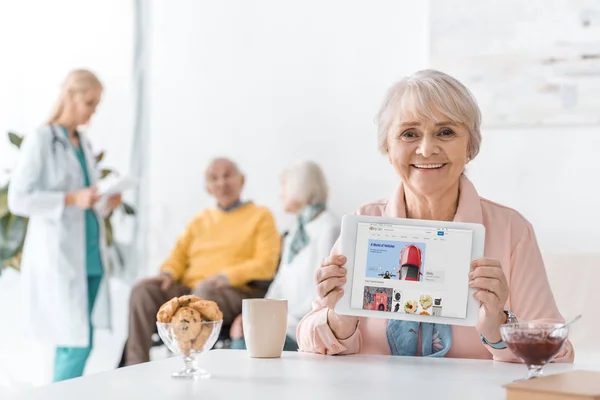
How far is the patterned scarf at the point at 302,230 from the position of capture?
3732 mm

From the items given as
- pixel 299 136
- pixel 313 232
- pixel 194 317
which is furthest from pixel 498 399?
pixel 299 136

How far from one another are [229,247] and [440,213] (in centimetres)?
239

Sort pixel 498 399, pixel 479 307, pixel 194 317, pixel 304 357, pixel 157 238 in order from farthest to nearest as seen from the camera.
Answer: pixel 157 238, pixel 304 357, pixel 479 307, pixel 194 317, pixel 498 399

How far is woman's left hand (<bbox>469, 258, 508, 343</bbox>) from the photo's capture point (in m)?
1.46

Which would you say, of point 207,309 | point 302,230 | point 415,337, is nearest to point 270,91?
point 302,230

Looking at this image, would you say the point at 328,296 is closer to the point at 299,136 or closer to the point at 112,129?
the point at 299,136

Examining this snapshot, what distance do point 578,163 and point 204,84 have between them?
6.78 ft

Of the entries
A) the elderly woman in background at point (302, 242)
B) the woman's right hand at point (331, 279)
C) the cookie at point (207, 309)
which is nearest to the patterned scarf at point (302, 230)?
the elderly woman in background at point (302, 242)

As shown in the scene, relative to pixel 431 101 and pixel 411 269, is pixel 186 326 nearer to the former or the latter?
pixel 411 269

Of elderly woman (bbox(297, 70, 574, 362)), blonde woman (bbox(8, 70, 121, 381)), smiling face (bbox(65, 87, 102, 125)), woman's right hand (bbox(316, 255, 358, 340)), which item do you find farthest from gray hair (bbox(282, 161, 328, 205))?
woman's right hand (bbox(316, 255, 358, 340))

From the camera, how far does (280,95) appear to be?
4473 mm

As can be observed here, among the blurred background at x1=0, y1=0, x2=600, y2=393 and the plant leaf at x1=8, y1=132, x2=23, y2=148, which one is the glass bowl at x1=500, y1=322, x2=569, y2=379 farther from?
the plant leaf at x1=8, y1=132, x2=23, y2=148

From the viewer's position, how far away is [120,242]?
4.49 metres

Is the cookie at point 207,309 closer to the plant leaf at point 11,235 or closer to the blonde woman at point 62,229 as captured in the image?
the blonde woman at point 62,229
